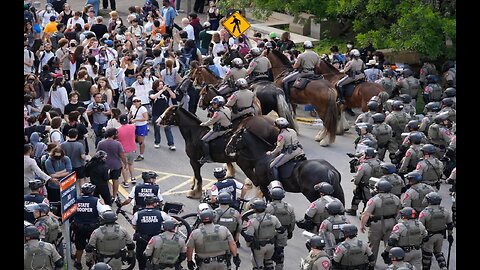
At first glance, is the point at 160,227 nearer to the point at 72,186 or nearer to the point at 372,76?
the point at 72,186

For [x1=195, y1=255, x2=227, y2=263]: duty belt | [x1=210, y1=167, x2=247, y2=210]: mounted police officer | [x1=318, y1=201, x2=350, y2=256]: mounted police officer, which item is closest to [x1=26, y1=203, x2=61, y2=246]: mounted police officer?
[x1=195, y1=255, x2=227, y2=263]: duty belt

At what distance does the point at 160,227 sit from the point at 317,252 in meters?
2.99

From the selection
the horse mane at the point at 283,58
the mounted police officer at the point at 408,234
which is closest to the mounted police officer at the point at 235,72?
the horse mane at the point at 283,58

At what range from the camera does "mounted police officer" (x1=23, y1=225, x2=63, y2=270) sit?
60.1 ft

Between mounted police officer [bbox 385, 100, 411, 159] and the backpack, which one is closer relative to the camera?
mounted police officer [bbox 385, 100, 411, 159]

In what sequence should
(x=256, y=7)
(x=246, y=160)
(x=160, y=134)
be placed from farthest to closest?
(x=256, y=7)
(x=160, y=134)
(x=246, y=160)

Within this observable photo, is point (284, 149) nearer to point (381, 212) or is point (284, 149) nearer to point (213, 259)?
point (381, 212)

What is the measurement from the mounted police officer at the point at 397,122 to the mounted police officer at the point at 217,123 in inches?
150

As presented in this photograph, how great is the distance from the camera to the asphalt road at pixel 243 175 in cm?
2236

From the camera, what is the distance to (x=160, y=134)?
29.4 meters

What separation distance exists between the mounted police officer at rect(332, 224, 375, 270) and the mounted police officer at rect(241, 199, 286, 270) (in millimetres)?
1466

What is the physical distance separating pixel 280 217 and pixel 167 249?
2622 mm

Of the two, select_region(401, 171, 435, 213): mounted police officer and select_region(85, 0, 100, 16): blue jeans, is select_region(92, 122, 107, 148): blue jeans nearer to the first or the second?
select_region(401, 171, 435, 213): mounted police officer

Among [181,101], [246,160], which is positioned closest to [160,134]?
[181,101]
